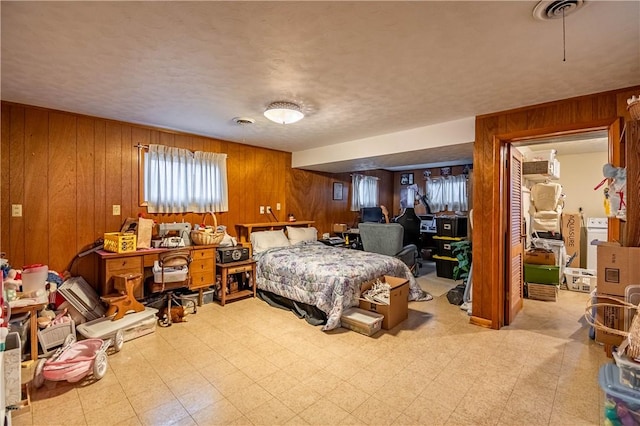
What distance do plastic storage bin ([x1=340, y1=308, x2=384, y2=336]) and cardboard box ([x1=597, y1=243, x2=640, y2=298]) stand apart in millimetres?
1878

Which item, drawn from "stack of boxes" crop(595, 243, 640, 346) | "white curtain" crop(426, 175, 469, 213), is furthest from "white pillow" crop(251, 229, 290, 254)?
"white curtain" crop(426, 175, 469, 213)

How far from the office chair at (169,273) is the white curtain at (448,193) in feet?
18.8

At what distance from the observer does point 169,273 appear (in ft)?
11.1

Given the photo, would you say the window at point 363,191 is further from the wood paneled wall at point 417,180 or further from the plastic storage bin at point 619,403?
the plastic storage bin at point 619,403

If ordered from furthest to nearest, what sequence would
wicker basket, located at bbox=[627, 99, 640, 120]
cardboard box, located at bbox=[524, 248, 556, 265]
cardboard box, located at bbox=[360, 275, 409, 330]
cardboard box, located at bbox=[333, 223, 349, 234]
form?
cardboard box, located at bbox=[333, 223, 349, 234]
cardboard box, located at bbox=[524, 248, 556, 265]
cardboard box, located at bbox=[360, 275, 409, 330]
wicker basket, located at bbox=[627, 99, 640, 120]

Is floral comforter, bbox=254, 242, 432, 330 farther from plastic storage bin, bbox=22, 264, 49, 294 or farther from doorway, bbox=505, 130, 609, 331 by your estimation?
plastic storage bin, bbox=22, 264, 49, 294

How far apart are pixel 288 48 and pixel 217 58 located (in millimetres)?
515

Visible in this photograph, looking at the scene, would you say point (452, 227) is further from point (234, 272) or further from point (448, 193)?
point (234, 272)

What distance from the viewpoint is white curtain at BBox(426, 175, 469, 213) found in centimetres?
676

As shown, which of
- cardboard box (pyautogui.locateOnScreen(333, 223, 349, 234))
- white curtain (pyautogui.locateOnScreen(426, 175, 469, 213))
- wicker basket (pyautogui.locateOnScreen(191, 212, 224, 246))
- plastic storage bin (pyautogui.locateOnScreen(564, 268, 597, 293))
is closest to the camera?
wicker basket (pyautogui.locateOnScreen(191, 212, 224, 246))

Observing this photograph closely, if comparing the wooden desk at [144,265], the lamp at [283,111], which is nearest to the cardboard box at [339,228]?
the wooden desk at [144,265]

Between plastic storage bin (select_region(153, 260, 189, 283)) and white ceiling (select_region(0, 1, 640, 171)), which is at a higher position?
white ceiling (select_region(0, 1, 640, 171))

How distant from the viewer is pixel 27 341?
2.55 m

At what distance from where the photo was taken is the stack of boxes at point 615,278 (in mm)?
2242
